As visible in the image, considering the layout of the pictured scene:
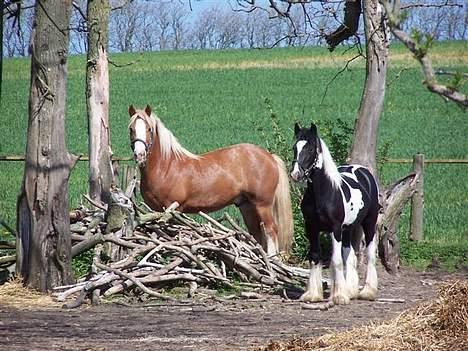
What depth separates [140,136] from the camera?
12023 millimetres

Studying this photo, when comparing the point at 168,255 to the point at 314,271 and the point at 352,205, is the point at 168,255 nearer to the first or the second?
the point at 314,271

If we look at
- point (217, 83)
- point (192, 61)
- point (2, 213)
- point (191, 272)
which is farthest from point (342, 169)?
point (192, 61)

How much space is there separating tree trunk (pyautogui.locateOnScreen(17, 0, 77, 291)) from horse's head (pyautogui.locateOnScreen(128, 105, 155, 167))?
4.00 ft

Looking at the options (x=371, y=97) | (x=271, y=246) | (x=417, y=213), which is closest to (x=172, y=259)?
(x=271, y=246)

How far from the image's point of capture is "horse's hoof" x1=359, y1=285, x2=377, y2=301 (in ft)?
35.4

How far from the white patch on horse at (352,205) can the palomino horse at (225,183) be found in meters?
2.12

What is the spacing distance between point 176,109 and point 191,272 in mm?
21098

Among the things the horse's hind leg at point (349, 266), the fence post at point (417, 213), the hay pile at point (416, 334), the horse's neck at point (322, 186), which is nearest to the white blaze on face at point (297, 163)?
the horse's neck at point (322, 186)

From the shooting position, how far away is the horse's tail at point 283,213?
Answer: 1306 cm

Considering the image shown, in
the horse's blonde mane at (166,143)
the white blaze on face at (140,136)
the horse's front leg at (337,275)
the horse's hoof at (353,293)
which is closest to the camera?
the horse's front leg at (337,275)

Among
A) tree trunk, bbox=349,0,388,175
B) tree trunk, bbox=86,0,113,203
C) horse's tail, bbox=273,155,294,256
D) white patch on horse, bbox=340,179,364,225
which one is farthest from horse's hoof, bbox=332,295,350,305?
tree trunk, bbox=86,0,113,203

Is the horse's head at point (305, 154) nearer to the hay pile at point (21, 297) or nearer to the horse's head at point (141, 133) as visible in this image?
the horse's head at point (141, 133)

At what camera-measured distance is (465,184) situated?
20.0m

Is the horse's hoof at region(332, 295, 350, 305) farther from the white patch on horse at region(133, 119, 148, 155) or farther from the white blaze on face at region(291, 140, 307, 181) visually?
the white patch on horse at region(133, 119, 148, 155)
